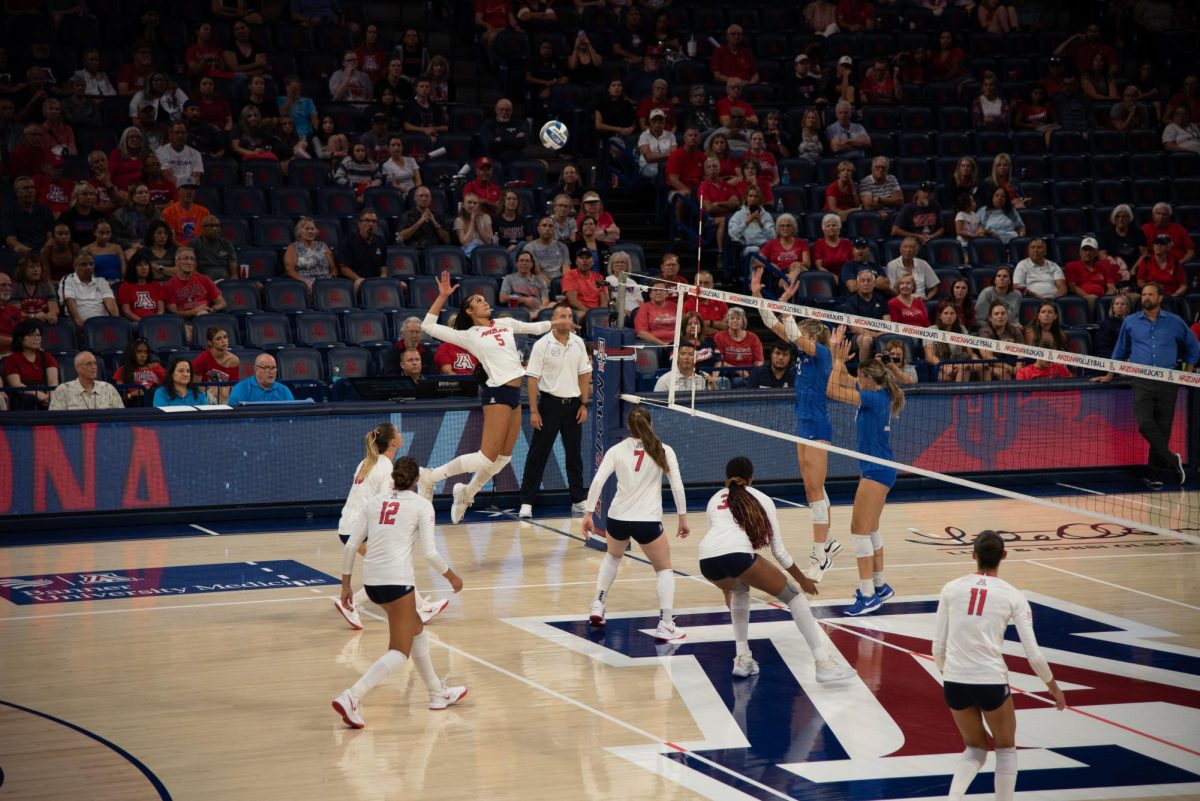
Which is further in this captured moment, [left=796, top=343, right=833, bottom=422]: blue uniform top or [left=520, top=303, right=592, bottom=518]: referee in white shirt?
[left=520, top=303, right=592, bottom=518]: referee in white shirt

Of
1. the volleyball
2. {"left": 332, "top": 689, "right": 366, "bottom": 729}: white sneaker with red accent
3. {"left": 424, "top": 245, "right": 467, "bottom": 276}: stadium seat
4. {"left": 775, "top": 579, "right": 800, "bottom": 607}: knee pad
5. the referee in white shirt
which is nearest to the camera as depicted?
{"left": 332, "top": 689, "right": 366, "bottom": 729}: white sneaker with red accent

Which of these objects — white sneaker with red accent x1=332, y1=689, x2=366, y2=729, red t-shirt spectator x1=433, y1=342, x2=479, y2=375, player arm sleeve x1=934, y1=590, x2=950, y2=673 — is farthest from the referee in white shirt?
player arm sleeve x1=934, y1=590, x2=950, y2=673

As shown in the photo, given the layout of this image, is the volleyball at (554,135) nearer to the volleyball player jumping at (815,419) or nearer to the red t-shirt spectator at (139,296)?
the red t-shirt spectator at (139,296)

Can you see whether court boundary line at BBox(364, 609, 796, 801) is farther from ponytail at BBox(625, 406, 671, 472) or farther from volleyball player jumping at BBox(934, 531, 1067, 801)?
ponytail at BBox(625, 406, 671, 472)

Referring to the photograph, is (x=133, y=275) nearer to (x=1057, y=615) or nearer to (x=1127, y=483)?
(x=1057, y=615)

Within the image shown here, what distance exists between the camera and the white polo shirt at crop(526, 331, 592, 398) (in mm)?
15055

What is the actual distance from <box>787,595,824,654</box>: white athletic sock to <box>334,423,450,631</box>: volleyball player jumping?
271 centimetres

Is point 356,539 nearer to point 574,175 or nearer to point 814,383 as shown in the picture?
point 814,383

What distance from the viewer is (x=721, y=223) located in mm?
19875

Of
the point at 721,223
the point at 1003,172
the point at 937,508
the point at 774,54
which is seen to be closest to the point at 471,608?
the point at 937,508

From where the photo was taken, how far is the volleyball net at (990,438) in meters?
16.8

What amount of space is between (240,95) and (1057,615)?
13562 millimetres

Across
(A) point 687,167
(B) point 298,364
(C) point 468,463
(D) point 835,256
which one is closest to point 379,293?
(B) point 298,364

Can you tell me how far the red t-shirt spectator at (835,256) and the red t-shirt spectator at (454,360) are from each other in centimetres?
527
